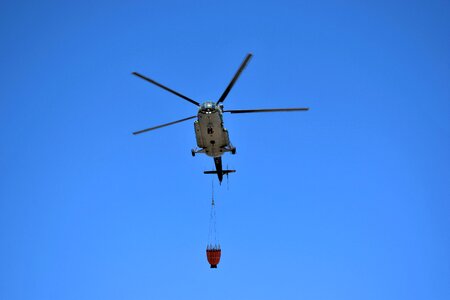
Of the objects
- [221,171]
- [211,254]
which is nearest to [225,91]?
[221,171]

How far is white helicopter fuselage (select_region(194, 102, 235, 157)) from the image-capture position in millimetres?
36875

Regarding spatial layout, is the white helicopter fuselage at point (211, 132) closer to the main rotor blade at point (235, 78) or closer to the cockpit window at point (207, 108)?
the cockpit window at point (207, 108)

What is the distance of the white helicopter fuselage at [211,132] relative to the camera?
1452 inches

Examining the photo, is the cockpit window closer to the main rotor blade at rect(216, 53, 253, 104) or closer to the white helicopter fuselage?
the white helicopter fuselage

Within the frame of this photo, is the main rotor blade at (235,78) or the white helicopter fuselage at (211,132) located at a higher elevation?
the main rotor blade at (235,78)

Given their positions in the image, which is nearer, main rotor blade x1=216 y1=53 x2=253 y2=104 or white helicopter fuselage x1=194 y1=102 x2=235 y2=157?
main rotor blade x1=216 y1=53 x2=253 y2=104

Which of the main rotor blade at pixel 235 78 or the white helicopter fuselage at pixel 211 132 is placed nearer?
the main rotor blade at pixel 235 78

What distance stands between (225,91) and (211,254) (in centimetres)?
1782

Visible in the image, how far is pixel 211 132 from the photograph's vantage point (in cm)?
3806

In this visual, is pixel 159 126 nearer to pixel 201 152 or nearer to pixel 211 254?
pixel 201 152

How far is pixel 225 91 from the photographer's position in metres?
36.6

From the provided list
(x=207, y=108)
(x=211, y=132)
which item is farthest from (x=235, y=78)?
(x=211, y=132)

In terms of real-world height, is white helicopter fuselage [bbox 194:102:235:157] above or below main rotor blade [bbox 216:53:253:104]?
below

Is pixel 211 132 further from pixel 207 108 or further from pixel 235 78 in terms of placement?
pixel 235 78
